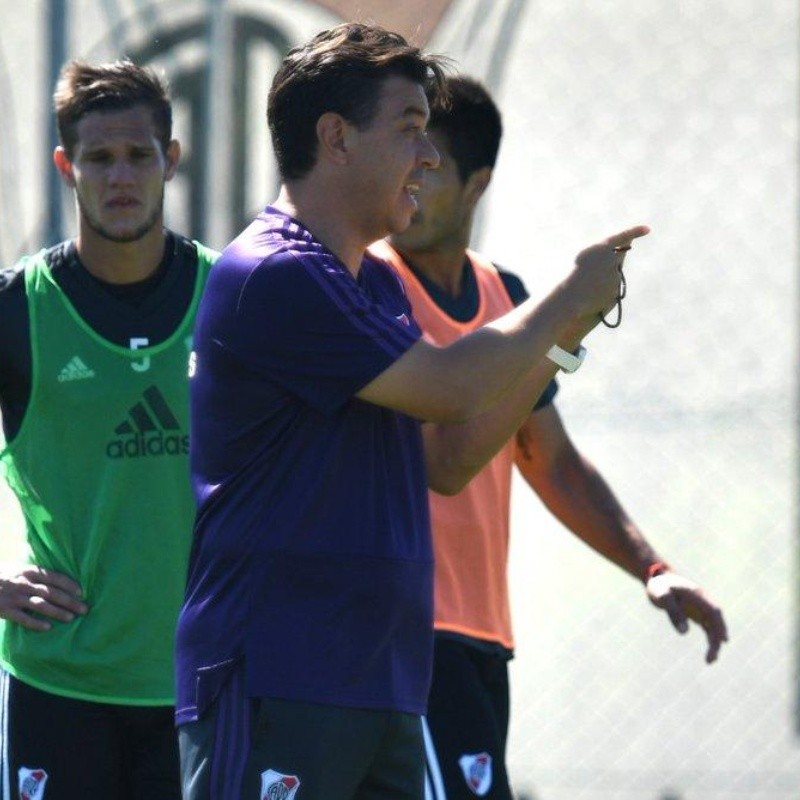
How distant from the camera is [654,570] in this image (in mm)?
4129

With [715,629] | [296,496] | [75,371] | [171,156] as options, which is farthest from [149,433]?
[715,629]

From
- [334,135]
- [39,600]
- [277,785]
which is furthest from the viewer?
[39,600]

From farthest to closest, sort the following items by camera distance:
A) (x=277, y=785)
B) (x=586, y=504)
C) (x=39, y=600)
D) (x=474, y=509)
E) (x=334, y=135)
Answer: (x=586, y=504) → (x=474, y=509) → (x=39, y=600) → (x=334, y=135) → (x=277, y=785)

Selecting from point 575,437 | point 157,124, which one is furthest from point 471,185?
point 575,437

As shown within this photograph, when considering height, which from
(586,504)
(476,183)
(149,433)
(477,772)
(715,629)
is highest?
(476,183)

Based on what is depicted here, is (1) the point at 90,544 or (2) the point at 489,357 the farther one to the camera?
(1) the point at 90,544

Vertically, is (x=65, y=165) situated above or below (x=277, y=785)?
above

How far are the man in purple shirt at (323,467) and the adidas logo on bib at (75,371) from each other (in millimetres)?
865

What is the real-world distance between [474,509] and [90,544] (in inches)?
35.9

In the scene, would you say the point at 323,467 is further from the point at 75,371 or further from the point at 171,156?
the point at 171,156

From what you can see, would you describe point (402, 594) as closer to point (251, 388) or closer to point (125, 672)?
point (251, 388)

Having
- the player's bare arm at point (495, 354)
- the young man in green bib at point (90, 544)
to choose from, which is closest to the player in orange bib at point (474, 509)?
the young man in green bib at point (90, 544)

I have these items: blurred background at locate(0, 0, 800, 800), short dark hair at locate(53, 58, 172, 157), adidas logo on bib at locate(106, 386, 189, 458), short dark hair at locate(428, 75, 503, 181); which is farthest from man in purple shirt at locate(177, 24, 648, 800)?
blurred background at locate(0, 0, 800, 800)

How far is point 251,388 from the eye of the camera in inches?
118
